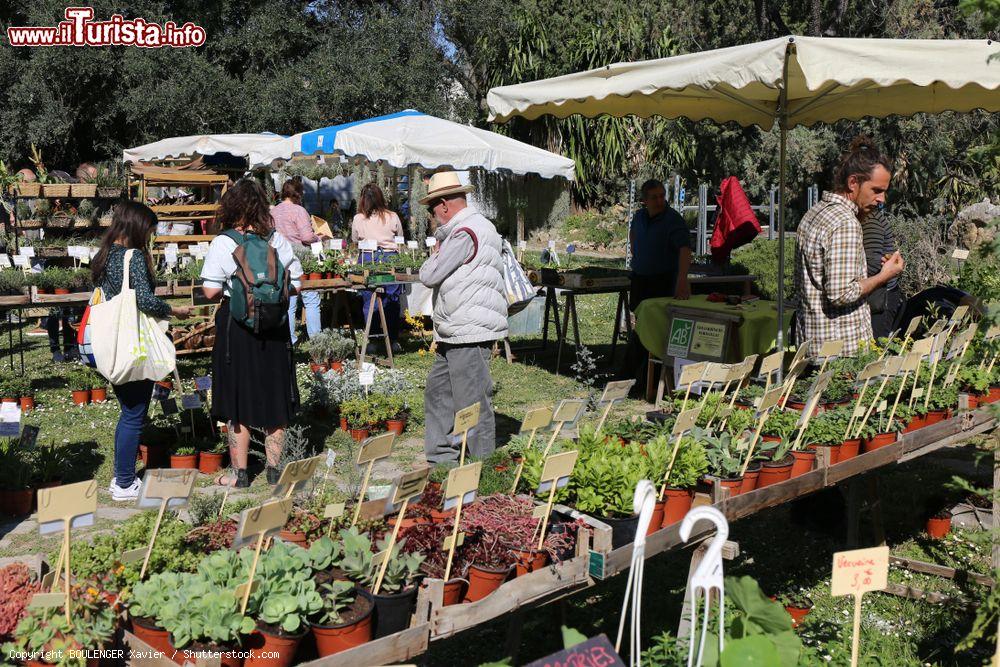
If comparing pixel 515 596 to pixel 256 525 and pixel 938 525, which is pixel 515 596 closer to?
pixel 256 525

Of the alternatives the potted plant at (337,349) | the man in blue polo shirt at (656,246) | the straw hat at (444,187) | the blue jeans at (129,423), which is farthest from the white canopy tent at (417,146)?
the blue jeans at (129,423)

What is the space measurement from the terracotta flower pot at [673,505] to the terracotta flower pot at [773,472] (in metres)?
0.46

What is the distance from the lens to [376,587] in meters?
2.50

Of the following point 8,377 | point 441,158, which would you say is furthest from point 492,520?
point 441,158

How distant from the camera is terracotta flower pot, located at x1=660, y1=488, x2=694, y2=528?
3197 mm

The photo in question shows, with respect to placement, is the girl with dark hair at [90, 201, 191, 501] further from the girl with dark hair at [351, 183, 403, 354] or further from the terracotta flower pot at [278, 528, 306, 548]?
the girl with dark hair at [351, 183, 403, 354]

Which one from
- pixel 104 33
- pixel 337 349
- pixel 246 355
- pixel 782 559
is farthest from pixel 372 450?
pixel 104 33

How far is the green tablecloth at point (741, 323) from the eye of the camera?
6.57 m

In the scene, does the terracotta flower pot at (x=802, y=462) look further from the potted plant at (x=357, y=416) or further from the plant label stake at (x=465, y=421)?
the potted plant at (x=357, y=416)

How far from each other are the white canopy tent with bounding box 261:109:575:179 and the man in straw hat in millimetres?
5448

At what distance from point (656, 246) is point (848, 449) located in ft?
13.2

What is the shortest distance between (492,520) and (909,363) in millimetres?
2084

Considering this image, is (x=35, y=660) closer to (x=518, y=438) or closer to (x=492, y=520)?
(x=492, y=520)

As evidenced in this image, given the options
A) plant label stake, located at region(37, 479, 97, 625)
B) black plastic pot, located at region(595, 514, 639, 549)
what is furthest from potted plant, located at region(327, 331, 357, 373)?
plant label stake, located at region(37, 479, 97, 625)
